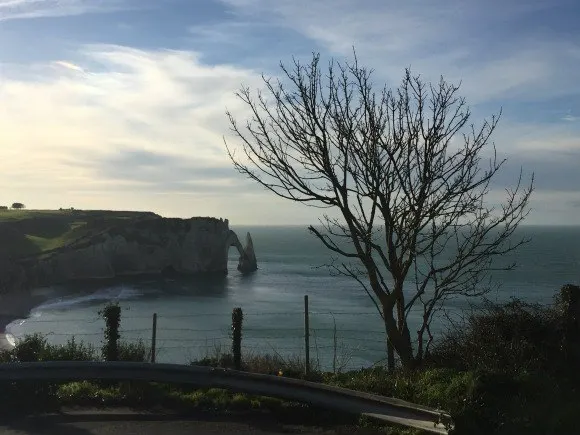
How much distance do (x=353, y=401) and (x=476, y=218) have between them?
424 cm

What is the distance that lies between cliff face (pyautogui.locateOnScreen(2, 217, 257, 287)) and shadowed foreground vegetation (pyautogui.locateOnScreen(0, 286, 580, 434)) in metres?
74.9

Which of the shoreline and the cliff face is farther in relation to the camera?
the cliff face

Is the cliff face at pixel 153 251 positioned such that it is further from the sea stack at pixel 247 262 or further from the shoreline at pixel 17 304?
the shoreline at pixel 17 304

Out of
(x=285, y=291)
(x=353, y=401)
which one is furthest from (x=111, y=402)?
(x=285, y=291)

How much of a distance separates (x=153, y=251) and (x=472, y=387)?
8687 centimetres

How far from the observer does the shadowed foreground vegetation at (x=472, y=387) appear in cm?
607

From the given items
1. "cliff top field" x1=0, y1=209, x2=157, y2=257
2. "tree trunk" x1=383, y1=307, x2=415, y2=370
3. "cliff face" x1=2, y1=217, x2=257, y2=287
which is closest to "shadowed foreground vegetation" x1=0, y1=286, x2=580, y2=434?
"tree trunk" x1=383, y1=307, x2=415, y2=370

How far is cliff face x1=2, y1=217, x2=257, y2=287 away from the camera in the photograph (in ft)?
269

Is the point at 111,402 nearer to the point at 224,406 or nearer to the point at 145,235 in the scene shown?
the point at 224,406

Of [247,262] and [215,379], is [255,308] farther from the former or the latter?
[215,379]

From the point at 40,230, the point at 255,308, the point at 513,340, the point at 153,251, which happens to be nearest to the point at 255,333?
the point at 255,308

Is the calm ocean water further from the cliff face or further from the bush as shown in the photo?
the bush

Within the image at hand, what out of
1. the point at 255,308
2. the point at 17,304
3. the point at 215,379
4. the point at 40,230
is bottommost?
the point at 17,304

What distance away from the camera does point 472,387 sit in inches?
254
